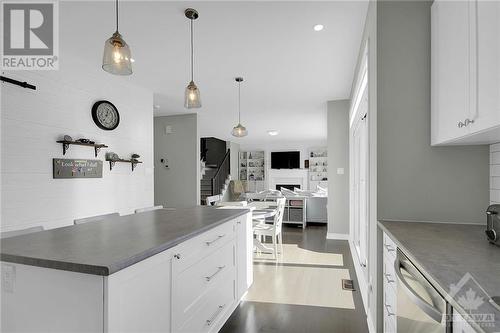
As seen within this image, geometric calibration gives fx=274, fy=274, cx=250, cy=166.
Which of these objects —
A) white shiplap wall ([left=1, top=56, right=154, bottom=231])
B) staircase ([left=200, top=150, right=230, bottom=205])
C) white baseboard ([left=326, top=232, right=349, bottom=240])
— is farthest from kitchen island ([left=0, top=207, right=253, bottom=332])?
staircase ([left=200, top=150, right=230, bottom=205])

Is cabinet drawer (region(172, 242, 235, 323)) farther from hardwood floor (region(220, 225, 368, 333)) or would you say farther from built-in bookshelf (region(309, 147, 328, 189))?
built-in bookshelf (region(309, 147, 328, 189))

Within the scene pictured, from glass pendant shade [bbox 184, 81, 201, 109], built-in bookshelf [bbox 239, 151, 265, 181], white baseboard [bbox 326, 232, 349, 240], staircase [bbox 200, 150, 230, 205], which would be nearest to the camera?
Result: glass pendant shade [bbox 184, 81, 201, 109]

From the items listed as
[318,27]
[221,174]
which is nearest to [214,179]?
[221,174]

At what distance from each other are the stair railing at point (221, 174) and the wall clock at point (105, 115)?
5.61 metres

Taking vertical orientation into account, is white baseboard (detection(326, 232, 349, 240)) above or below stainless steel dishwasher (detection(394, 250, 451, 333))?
below

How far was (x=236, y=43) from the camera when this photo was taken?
2.95m

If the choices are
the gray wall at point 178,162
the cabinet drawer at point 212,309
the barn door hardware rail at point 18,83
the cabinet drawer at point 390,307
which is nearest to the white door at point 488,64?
→ the cabinet drawer at point 390,307

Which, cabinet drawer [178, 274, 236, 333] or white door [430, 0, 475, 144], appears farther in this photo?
cabinet drawer [178, 274, 236, 333]

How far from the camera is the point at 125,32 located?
273cm

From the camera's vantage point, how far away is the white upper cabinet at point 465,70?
1130mm

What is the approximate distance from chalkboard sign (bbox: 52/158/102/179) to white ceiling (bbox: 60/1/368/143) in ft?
4.19

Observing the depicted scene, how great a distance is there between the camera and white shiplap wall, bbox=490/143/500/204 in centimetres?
171

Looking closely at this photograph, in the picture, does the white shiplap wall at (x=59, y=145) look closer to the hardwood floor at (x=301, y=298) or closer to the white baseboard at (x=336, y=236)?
the hardwood floor at (x=301, y=298)

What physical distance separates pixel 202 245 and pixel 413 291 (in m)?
Result: 1.18
